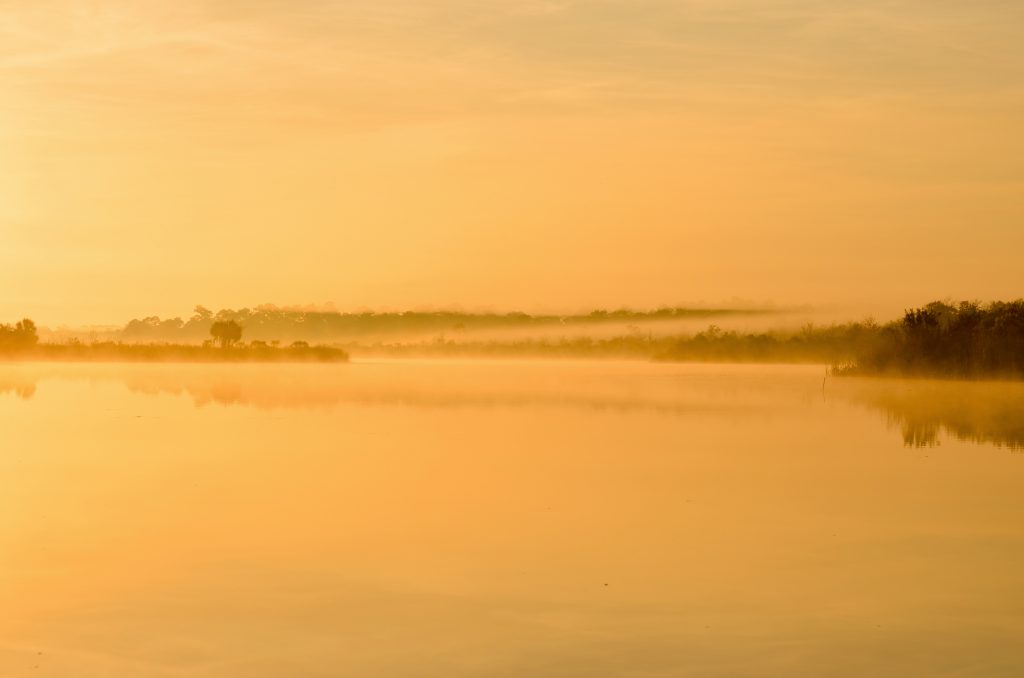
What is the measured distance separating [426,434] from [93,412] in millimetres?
8717

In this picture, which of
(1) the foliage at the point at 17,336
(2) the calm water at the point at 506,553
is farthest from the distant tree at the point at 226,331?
(2) the calm water at the point at 506,553

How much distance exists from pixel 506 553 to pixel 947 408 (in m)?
22.2

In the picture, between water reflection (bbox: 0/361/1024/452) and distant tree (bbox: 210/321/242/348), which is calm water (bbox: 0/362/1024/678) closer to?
water reflection (bbox: 0/361/1024/452)

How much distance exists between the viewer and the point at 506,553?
32.3 feet

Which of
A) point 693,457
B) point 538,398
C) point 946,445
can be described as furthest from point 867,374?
point 693,457

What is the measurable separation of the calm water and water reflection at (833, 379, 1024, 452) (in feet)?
1.80

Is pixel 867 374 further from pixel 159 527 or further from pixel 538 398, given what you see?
pixel 159 527

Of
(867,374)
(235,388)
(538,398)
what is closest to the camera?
(538,398)

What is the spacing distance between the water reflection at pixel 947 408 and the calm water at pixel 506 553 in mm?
547

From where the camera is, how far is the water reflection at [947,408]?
2155 centimetres

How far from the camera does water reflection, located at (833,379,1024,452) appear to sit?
21547mm

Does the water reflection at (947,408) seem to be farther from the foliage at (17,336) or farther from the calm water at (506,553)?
the foliage at (17,336)

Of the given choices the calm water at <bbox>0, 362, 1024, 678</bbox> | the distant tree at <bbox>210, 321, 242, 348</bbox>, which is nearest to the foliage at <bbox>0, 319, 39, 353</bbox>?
the distant tree at <bbox>210, 321, 242, 348</bbox>

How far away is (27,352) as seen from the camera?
80.1 metres
